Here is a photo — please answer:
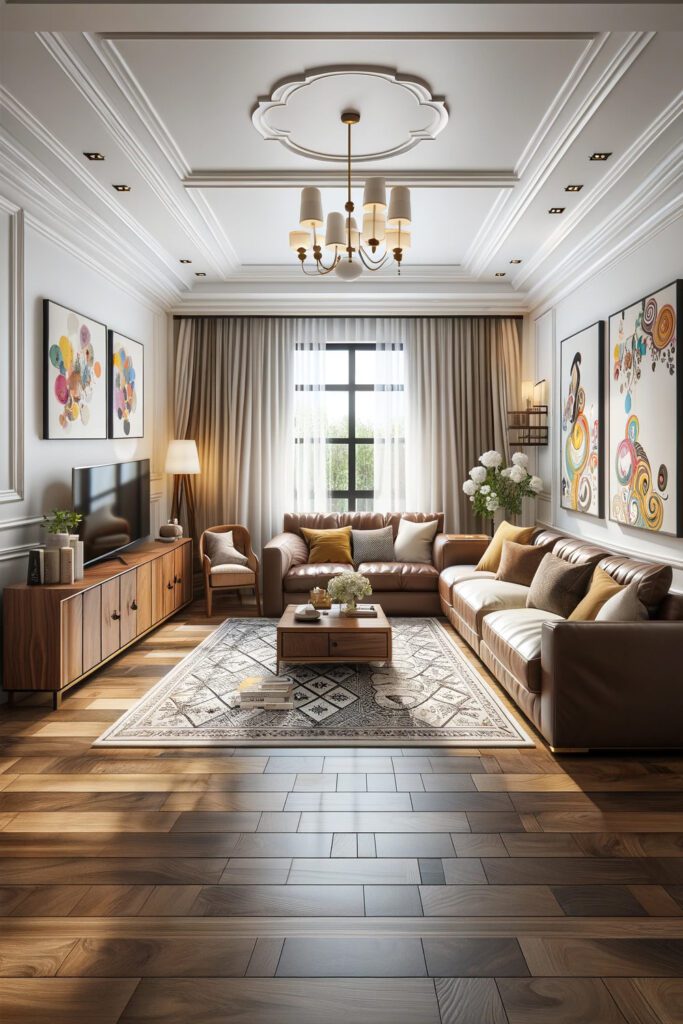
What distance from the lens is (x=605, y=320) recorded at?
15.8 ft

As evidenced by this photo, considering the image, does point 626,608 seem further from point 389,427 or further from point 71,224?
point 389,427

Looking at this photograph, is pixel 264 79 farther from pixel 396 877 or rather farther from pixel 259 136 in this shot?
pixel 396 877

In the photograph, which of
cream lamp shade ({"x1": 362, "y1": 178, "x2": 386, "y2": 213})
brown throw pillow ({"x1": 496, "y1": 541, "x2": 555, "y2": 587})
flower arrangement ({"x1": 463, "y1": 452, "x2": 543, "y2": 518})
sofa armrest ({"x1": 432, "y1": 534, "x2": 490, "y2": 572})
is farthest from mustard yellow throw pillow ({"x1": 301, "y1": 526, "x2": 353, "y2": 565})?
cream lamp shade ({"x1": 362, "y1": 178, "x2": 386, "y2": 213})

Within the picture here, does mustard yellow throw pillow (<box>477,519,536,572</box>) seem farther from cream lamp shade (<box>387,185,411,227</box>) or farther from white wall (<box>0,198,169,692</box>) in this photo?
white wall (<box>0,198,169,692</box>)

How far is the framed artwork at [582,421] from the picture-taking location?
4.87 m

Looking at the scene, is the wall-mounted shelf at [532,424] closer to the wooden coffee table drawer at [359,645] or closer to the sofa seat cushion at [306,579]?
the sofa seat cushion at [306,579]

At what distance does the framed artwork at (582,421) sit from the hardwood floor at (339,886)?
2355mm

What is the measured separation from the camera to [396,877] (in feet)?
7.11

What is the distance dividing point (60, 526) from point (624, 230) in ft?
12.8

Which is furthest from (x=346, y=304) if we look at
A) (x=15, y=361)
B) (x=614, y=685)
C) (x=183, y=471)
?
(x=614, y=685)

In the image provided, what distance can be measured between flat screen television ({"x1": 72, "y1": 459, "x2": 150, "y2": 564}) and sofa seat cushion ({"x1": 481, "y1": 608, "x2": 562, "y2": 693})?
258 cm

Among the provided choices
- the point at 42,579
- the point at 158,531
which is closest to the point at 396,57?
the point at 42,579

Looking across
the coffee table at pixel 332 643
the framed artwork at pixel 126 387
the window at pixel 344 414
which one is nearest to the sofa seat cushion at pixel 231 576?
the window at pixel 344 414

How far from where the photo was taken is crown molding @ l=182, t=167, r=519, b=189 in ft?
13.7
